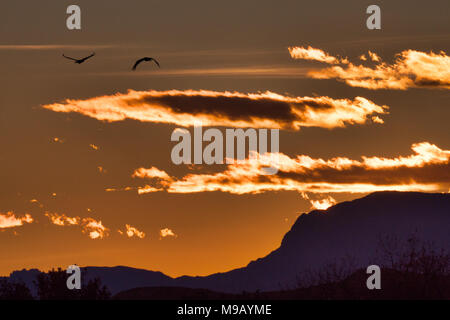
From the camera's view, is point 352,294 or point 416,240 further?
point 352,294

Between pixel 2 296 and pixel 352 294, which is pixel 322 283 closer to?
pixel 352 294

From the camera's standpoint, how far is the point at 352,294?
3194 inches

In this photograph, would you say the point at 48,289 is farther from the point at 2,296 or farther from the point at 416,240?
the point at 416,240
